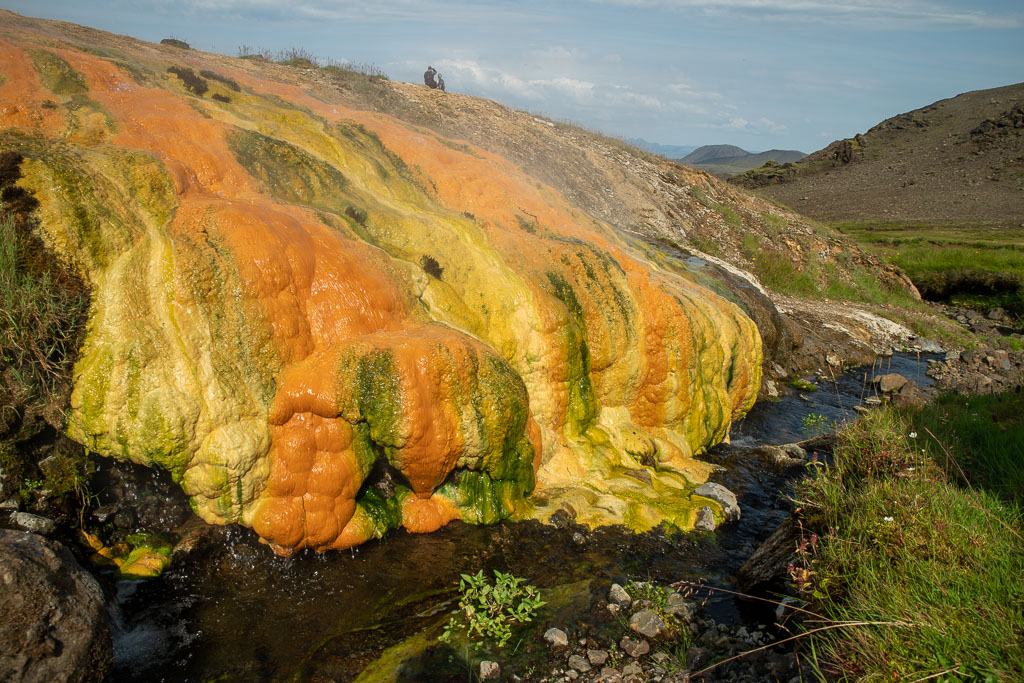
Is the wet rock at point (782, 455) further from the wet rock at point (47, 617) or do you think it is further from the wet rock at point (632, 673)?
the wet rock at point (47, 617)

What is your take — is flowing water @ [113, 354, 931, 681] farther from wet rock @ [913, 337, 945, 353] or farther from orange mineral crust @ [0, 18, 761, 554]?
wet rock @ [913, 337, 945, 353]

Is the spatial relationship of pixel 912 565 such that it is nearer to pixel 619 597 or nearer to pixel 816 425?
pixel 619 597

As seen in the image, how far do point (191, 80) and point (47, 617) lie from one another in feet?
32.8

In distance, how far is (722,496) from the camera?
28.5 feet

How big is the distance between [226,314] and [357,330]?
1424 millimetres

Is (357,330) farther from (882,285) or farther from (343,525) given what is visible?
(882,285)

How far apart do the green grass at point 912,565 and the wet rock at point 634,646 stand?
1.42 m

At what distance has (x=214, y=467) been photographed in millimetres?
6145

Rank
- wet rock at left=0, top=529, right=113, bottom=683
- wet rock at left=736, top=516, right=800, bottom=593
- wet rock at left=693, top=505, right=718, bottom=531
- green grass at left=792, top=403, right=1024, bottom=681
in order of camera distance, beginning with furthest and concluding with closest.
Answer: wet rock at left=693, top=505, right=718, bottom=531, wet rock at left=736, top=516, right=800, bottom=593, wet rock at left=0, top=529, right=113, bottom=683, green grass at left=792, top=403, right=1024, bottom=681

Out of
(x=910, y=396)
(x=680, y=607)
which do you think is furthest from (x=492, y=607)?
(x=910, y=396)

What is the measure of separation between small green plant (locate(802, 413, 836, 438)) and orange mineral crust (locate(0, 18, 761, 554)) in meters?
2.27

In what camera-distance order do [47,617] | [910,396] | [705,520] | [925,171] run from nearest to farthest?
[47,617] < [705,520] < [910,396] < [925,171]

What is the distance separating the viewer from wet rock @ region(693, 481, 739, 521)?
8.41 metres

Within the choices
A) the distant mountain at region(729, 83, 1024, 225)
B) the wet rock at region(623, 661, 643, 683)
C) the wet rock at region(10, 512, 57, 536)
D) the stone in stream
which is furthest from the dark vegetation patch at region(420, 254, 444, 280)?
the distant mountain at region(729, 83, 1024, 225)
